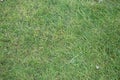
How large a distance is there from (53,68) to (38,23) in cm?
83

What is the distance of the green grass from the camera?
3107 millimetres

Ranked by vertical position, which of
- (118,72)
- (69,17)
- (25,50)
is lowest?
(118,72)

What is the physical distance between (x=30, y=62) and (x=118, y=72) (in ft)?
4.16

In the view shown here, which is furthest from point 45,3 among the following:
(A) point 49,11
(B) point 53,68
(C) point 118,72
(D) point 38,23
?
(C) point 118,72

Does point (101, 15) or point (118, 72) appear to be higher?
point (101, 15)

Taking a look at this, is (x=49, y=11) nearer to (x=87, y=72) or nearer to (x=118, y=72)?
(x=87, y=72)

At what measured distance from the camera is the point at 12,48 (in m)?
3.27

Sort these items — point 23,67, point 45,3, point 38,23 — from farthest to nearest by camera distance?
point 45,3, point 38,23, point 23,67

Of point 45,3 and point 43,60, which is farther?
point 45,3

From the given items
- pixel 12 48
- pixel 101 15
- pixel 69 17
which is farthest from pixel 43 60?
pixel 101 15

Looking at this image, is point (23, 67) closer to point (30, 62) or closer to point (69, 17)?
point (30, 62)

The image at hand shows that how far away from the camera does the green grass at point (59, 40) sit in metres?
3.11

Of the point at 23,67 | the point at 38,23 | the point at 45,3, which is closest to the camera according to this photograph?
the point at 23,67

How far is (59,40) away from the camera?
3.40m
